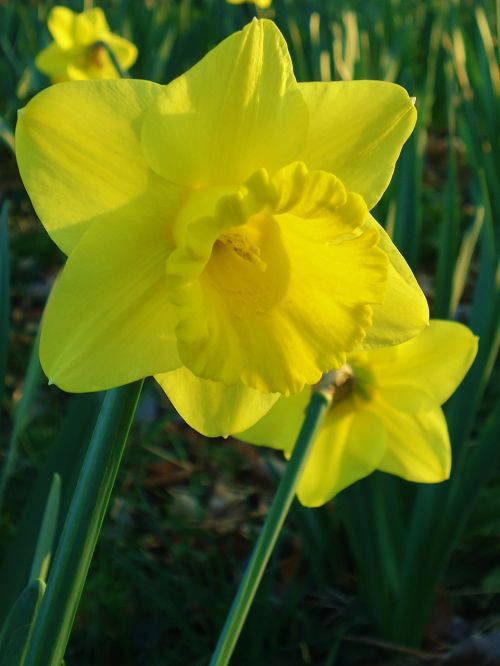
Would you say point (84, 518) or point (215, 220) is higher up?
point (215, 220)

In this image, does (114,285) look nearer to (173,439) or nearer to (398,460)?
(398,460)

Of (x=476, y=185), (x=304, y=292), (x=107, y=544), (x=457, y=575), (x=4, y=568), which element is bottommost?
(x=457, y=575)

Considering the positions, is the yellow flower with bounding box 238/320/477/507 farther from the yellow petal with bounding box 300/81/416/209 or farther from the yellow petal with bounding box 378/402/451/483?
the yellow petal with bounding box 300/81/416/209

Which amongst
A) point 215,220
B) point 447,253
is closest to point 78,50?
point 447,253

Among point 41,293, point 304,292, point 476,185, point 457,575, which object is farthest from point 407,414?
point 41,293

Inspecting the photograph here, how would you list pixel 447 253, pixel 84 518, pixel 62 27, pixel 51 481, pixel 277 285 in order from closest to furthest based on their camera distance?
pixel 84 518 → pixel 277 285 → pixel 51 481 → pixel 447 253 → pixel 62 27

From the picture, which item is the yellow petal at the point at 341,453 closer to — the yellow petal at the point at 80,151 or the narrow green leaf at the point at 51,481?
the narrow green leaf at the point at 51,481

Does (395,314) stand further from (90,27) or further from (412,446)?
(90,27)

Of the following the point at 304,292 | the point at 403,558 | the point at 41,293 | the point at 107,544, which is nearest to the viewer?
the point at 304,292
